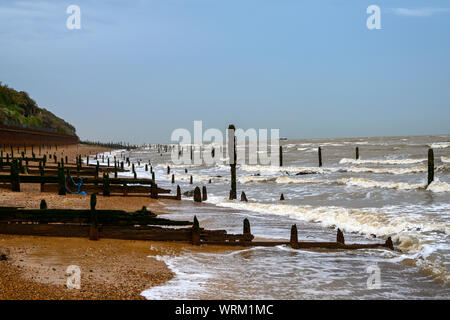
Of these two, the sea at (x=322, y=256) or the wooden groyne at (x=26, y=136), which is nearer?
the sea at (x=322, y=256)

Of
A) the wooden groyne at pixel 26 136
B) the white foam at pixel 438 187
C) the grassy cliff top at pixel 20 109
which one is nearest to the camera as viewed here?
the white foam at pixel 438 187

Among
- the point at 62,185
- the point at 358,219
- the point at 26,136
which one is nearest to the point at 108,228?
the point at 358,219

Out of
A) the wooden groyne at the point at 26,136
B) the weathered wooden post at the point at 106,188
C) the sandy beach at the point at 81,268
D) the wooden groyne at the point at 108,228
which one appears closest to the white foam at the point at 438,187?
the wooden groyne at the point at 108,228

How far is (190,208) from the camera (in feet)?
64.7

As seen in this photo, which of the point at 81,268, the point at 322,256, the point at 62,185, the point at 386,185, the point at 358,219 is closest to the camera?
the point at 81,268

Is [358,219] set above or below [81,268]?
below

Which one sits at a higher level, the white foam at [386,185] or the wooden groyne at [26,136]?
the wooden groyne at [26,136]

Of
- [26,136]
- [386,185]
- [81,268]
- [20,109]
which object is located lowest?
[386,185]

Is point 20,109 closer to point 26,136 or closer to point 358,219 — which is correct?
point 26,136

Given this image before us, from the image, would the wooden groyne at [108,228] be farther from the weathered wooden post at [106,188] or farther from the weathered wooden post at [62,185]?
the weathered wooden post at [106,188]

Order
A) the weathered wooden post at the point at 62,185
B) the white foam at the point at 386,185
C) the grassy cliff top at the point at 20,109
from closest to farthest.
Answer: the weathered wooden post at the point at 62,185 → the white foam at the point at 386,185 → the grassy cliff top at the point at 20,109

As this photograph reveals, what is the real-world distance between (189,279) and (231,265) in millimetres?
1501
